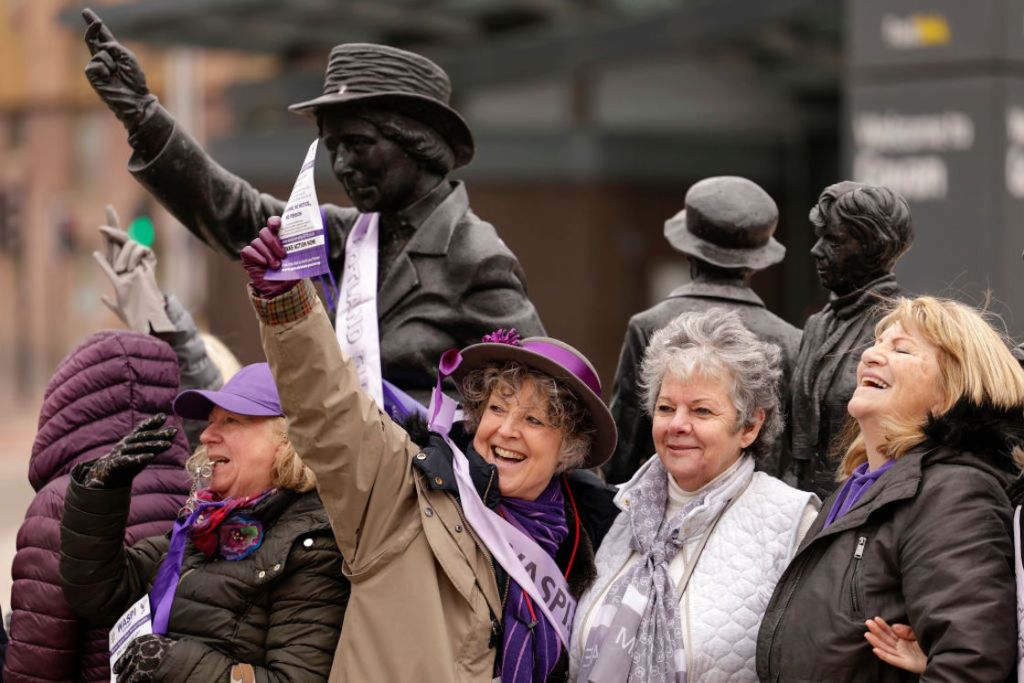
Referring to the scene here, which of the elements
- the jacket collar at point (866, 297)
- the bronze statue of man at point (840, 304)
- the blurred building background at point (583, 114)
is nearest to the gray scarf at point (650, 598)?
the bronze statue of man at point (840, 304)

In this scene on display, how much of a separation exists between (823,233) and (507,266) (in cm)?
93

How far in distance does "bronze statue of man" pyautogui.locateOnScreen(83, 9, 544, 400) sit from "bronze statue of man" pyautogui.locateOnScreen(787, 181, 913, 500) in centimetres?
83

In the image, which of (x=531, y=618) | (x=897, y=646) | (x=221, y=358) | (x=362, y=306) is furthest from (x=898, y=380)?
(x=221, y=358)

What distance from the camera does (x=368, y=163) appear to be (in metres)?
4.43

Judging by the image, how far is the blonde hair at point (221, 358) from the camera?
5.51 metres

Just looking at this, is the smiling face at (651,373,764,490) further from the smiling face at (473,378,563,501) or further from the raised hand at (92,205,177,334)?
the raised hand at (92,205,177,334)

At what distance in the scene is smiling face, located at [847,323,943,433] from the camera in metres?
3.53

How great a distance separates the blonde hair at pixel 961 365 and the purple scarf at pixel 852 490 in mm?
54

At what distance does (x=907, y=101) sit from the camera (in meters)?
10.6

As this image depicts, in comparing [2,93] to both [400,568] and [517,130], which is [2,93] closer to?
[517,130]

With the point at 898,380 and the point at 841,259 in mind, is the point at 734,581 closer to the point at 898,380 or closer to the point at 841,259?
the point at 898,380

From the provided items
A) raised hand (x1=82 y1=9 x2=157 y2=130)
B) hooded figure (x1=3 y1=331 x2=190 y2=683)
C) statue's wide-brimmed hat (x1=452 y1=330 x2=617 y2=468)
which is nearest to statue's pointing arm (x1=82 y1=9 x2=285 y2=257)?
raised hand (x1=82 y1=9 x2=157 y2=130)

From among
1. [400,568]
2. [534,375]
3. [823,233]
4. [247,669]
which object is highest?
[823,233]

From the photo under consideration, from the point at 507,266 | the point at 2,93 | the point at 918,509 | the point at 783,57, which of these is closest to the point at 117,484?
the point at 507,266
